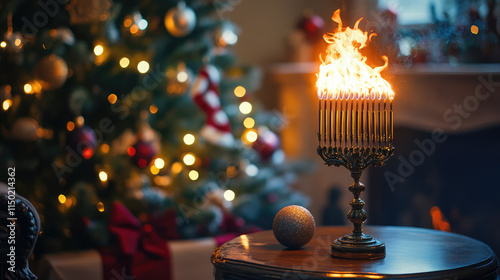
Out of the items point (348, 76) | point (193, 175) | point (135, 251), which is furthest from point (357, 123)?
point (193, 175)

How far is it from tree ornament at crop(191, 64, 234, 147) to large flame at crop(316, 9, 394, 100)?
1.23 m

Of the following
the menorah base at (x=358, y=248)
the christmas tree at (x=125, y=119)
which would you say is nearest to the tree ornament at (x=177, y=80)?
the christmas tree at (x=125, y=119)

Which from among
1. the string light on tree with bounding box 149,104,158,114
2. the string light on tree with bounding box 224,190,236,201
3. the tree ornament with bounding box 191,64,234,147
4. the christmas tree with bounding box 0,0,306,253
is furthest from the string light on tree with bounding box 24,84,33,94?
the string light on tree with bounding box 224,190,236,201

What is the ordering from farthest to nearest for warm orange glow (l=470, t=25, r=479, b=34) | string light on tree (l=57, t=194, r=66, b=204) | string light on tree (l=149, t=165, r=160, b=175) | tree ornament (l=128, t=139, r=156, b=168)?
warm orange glow (l=470, t=25, r=479, b=34) → string light on tree (l=149, t=165, r=160, b=175) → tree ornament (l=128, t=139, r=156, b=168) → string light on tree (l=57, t=194, r=66, b=204)

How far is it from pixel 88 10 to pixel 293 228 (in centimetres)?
130

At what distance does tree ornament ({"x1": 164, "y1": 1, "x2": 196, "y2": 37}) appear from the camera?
8.43ft

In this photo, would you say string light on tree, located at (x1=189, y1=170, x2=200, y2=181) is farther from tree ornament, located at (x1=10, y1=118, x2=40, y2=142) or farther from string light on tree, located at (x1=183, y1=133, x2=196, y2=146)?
tree ornament, located at (x1=10, y1=118, x2=40, y2=142)

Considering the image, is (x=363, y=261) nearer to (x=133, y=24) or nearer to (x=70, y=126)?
(x=70, y=126)

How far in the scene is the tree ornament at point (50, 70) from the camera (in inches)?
84.3

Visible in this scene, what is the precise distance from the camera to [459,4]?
120 inches

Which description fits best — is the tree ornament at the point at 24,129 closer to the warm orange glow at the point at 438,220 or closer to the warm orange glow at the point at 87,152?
the warm orange glow at the point at 87,152

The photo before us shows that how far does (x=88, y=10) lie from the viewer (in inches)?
89.8

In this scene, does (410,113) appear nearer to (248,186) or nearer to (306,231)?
(248,186)

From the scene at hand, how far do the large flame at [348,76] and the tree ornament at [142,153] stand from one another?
1110 mm
